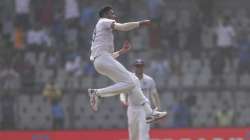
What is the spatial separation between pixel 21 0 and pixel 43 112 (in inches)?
155

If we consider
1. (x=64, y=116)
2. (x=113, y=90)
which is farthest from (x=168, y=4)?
(x=113, y=90)

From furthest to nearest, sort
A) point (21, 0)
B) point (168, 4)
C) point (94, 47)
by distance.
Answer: point (168, 4), point (21, 0), point (94, 47)

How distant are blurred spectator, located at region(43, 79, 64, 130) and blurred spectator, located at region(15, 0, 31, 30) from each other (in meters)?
2.58

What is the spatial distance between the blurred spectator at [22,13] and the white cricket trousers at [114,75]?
32.8ft

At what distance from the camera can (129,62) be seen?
23.3 meters

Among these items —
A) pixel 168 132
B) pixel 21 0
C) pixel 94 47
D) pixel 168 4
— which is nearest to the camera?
pixel 94 47

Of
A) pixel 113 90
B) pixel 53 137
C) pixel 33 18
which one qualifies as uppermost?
pixel 33 18

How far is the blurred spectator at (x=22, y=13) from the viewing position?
24281 millimetres

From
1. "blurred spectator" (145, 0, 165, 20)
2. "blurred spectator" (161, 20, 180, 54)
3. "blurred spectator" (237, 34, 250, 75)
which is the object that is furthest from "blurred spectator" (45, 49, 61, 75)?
"blurred spectator" (237, 34, 250, 75)

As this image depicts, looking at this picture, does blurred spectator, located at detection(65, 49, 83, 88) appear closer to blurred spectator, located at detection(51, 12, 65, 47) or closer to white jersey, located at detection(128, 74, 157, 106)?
blurred spectator, located at detection(51, 12, 65, 47)

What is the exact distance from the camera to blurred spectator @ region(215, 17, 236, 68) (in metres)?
24.2

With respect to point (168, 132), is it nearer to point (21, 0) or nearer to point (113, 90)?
point (113, 90)

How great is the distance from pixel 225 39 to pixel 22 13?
20.2 feet

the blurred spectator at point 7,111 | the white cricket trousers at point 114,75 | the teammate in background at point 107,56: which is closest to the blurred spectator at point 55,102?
the blurred spectator at point 7,111
